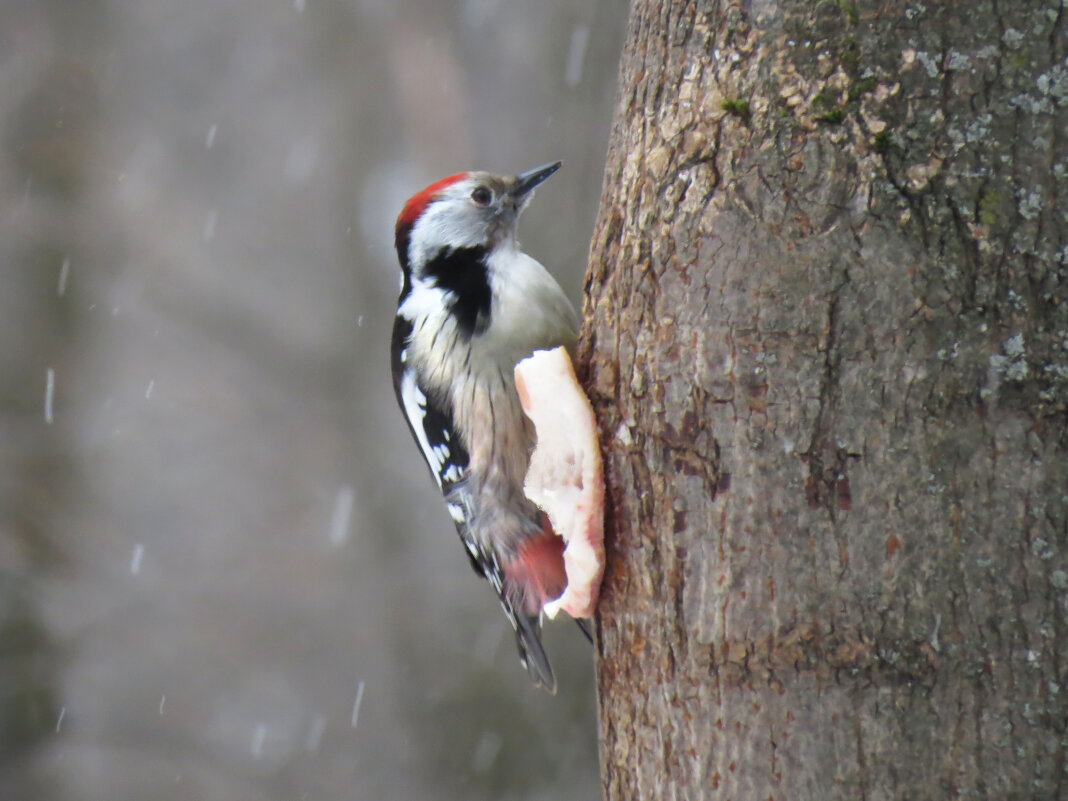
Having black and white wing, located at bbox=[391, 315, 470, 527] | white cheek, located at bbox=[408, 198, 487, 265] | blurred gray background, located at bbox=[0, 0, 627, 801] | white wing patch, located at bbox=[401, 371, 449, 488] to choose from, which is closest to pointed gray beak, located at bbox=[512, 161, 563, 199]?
white cheek, located at bbox=[408, 198, 487, 265]

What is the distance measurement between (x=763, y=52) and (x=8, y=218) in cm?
524

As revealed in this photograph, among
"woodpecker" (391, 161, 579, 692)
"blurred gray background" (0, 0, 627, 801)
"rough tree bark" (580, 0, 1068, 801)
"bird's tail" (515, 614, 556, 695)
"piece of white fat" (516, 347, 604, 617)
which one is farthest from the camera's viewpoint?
"blurred gray background" (0, 0, 627, 801)

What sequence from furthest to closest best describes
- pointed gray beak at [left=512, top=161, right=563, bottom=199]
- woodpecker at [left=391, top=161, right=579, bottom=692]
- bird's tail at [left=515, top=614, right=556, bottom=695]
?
pointed gray beak at [left=512, top=161, right=563, bottom=199], bird's tail at [left=515, top=614, right=556, bottom=695], woodpecker at [left=391, top=161, right=579, bottom=692]

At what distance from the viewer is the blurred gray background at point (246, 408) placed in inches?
221

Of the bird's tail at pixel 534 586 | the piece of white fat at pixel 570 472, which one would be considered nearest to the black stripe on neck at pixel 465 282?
the bird's tail at pixel 534 586

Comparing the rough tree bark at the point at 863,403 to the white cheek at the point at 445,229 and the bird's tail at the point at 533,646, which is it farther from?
the white cheek at the point at 445,229

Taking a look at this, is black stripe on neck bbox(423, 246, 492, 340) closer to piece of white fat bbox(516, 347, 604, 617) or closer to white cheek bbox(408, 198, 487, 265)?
white cheek bbox(408, 198, 487, 265)

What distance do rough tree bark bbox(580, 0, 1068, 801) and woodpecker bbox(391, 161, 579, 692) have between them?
0.99m

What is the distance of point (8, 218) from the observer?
18.5 feet

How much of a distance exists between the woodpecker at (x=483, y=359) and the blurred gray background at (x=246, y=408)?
265 centimetres

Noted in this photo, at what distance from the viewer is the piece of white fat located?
1.74m

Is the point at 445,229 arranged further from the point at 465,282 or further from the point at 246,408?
the point at 246,408

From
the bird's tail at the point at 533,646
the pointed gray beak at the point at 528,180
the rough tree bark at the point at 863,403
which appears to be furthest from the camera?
the pointed gray beak at the point at 528,180

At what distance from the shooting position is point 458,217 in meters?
2.84
